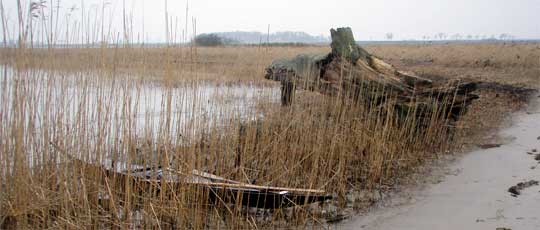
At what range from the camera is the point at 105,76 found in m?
2.81

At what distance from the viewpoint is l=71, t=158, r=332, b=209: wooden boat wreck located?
275 centimetres

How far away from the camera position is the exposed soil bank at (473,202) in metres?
3.10

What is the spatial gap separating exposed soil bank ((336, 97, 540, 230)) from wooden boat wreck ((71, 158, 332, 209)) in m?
0.46

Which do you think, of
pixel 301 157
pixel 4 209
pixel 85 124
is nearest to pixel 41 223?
pixel 4 209

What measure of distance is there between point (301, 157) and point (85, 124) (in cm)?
181

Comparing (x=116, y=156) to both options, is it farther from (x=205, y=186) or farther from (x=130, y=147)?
(x=205, y=186)

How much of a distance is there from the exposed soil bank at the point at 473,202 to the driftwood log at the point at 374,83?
28.4 inches

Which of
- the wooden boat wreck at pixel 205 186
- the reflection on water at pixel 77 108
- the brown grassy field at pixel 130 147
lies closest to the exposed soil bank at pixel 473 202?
the brown grassy field at pixel 130 147

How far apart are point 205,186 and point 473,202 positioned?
2177 millimetres

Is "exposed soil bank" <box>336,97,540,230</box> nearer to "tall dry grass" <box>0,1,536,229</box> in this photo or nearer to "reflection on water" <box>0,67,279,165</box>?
"tall dry grass" <box>0,1,536,229</box>

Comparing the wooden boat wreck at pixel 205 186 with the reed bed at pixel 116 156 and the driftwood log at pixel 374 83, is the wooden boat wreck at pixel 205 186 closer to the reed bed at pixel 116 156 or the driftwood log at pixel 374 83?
the reed bed at pixel 116 156

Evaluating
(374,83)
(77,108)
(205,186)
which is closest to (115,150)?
(77,108)

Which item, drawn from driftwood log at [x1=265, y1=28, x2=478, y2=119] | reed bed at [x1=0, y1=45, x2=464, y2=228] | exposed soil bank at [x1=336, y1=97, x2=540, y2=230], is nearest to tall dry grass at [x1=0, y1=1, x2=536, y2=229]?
reed bed at [x1=0, y1=45, x2=464, y2=228]

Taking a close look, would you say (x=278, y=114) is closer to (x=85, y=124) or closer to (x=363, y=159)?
(x=363, y=159)
